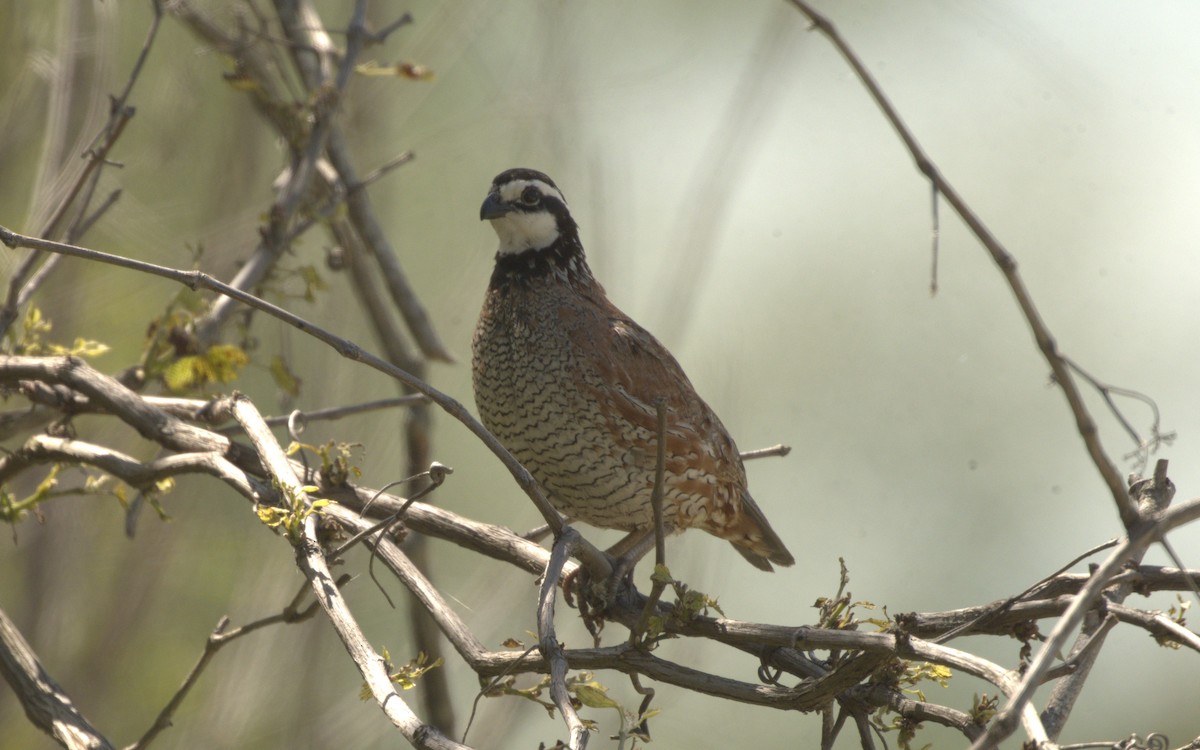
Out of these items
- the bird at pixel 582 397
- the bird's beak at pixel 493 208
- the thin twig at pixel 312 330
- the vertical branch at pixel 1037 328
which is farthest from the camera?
the bird's beak at pixel 493 208

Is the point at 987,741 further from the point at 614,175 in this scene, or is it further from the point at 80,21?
the point at 80,21

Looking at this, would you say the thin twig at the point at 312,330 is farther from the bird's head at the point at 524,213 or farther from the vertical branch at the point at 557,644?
the bird's head at the point at 524,213

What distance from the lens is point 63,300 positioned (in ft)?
19.2

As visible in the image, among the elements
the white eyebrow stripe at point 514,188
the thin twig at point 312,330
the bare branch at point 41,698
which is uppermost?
the white eyebrow stripe at point 514,188

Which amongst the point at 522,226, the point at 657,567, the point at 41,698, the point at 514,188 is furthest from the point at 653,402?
the point at 41,698

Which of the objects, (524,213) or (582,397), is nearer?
(582,397)

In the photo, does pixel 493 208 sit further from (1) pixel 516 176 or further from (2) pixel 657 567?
(2) pixel 657 567

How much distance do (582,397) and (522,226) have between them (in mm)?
962

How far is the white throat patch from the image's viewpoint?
486 centimetres

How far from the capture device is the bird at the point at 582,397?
425cm

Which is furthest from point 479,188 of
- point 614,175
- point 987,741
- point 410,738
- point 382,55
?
point 987,741

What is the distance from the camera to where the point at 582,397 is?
427 cm

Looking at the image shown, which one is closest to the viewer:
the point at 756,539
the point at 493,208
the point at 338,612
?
the point at 338,612

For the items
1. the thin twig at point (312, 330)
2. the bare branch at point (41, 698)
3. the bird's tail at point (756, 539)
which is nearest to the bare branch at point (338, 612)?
the thin twig at point (312, 330)
